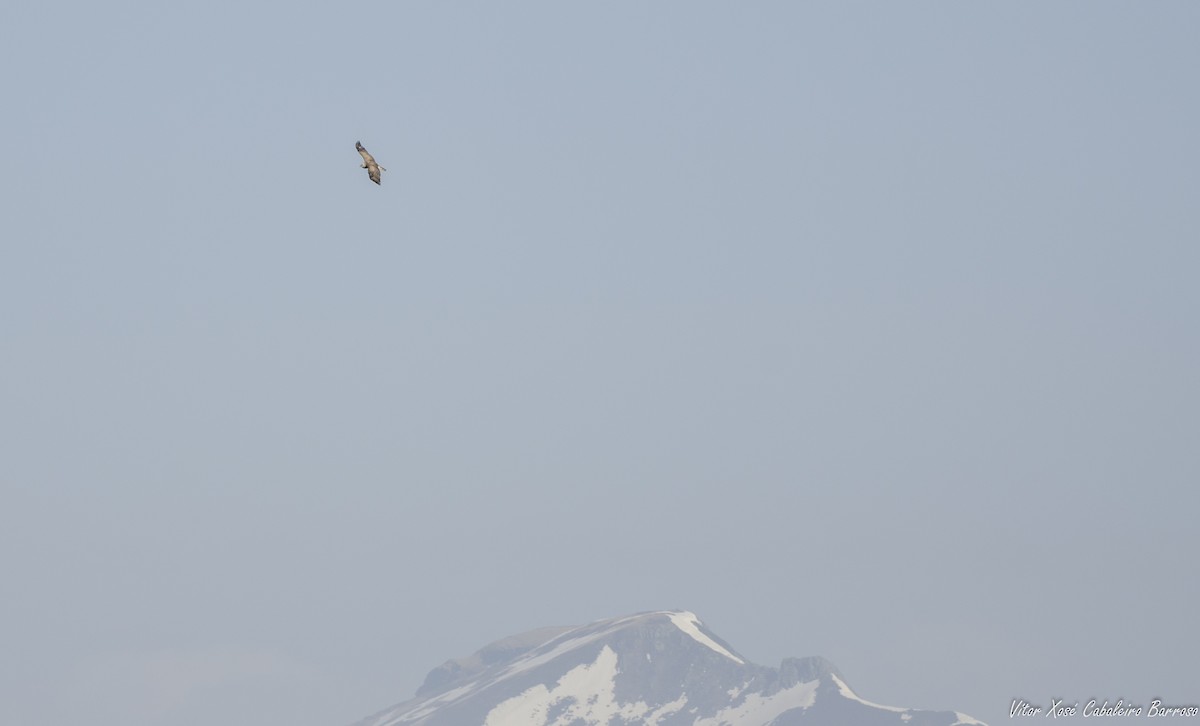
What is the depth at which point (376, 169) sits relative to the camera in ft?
544
